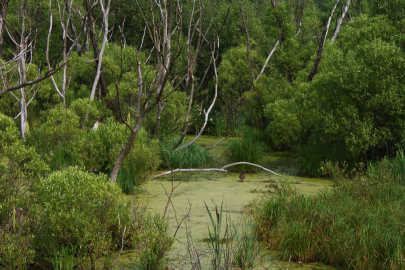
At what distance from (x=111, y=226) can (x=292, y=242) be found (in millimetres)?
1999

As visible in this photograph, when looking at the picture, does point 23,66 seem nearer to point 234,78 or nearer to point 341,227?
point 341,227

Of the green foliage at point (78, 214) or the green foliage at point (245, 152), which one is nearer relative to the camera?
the green foliage at point (78, 214)

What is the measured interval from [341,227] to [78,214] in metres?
2.86

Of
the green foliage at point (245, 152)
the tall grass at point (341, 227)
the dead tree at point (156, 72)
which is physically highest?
the dead tree at point (156, 72)

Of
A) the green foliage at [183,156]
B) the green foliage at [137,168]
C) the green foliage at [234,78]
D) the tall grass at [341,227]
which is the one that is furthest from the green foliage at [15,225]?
the green foliage at [234,78]

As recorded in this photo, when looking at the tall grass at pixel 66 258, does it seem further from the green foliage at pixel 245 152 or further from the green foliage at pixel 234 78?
the green foliage at pixel 234 78

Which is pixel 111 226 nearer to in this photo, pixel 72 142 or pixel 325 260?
pixel 325 260

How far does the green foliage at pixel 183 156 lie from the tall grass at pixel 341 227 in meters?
4.37

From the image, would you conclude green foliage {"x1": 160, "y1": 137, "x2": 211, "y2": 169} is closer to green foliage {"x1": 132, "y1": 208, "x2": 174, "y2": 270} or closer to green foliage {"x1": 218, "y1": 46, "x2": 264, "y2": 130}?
green foliage {"x1": 132, "y1": 208, "x2": 174, "y2": 270}

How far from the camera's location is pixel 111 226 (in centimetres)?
621

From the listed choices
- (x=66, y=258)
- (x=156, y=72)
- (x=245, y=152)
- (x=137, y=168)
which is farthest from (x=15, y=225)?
(x=245, y=152)

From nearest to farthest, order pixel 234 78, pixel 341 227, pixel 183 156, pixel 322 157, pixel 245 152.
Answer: pixel 341 227 < pixel 322 157 < pixel 183 156 < pixel 245 152 < pixel 234 78

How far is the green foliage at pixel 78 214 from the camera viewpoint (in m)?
5.49

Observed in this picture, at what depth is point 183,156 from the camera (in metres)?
12.1
